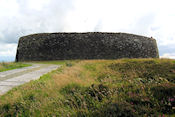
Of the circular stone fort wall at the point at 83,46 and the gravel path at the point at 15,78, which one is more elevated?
the circular stone fort wall at the point at 83,46

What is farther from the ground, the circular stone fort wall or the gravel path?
the circular stone fort wall

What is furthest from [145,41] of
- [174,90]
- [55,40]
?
[174,90]

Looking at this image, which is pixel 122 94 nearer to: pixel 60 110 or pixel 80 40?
pixel 60 110

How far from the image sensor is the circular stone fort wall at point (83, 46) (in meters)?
23.7

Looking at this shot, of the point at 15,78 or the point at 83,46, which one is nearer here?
the point at 15,78

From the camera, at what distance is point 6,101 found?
415 centimetres

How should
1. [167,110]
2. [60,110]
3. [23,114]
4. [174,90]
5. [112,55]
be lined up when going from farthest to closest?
[112,55], [174,90], [23,114], [60,110], [167,110]

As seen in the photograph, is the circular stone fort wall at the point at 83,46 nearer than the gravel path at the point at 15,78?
No

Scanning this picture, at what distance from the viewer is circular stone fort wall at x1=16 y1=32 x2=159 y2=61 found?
77.8ft

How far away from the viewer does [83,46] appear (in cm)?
2403

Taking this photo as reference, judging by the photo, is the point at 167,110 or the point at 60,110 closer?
the point at 167,110

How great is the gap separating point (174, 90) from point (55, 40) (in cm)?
2255

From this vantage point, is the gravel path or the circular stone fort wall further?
the circular stone fort wall

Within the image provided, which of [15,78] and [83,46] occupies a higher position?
[83,46]
